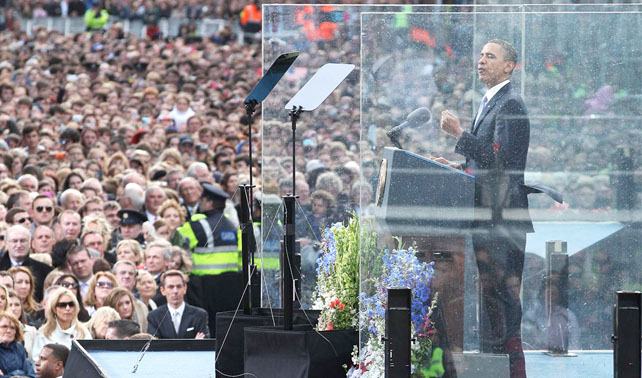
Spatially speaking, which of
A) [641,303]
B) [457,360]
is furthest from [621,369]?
[457,360]

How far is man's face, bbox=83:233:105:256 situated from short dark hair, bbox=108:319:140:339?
7.40 ft

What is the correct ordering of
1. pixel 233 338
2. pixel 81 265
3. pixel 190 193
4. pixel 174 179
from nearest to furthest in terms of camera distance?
pixel 233 338 < pixel 81 265 < pixel 190 193 < pixel 174 179

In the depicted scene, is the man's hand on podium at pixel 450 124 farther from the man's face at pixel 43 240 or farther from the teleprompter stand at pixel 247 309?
the man's face at pixel 43 240

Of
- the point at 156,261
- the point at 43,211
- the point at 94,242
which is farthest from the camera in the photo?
the point at 43,211

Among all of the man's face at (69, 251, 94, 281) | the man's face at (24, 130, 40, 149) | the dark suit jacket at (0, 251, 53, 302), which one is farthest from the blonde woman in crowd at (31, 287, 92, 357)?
the man's face at (24, 130, 40, 149)

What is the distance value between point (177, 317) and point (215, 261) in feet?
3.98

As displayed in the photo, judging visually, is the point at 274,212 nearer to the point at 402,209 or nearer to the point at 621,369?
the point at 402,209

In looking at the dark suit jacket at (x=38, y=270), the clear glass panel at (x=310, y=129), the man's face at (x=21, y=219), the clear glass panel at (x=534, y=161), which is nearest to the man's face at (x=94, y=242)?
the dark suit jacket at (x=38, y=270)

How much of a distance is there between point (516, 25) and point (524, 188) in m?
0.76

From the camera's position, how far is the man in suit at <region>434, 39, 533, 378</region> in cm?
635

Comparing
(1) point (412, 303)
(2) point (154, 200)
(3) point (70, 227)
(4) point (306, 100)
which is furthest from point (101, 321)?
(1) point (412, 303)

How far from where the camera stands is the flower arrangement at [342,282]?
286 inches

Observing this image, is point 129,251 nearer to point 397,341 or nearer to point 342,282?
point 342,282

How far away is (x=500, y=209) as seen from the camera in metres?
6.36
